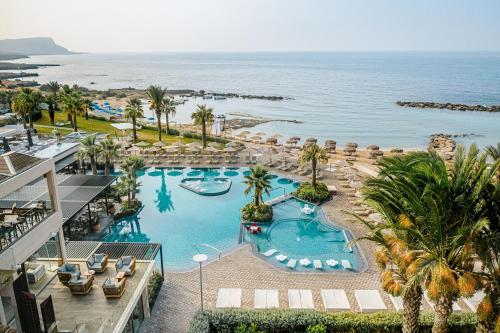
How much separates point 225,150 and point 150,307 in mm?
25200

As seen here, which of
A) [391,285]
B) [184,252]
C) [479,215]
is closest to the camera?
[479,215]

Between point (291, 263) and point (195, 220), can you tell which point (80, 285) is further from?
point (195, 220)

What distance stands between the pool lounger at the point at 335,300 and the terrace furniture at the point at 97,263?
9.45 metres

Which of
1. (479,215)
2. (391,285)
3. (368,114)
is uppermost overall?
(479,215)

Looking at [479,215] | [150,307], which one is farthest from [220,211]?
[479,215]

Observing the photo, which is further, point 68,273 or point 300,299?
point 300,299

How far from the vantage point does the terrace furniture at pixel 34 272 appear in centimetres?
1453

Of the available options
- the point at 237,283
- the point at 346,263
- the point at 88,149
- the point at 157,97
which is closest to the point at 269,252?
the point at 237,283

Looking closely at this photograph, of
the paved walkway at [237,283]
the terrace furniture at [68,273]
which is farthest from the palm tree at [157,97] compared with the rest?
the terrace furniture at [68,273]

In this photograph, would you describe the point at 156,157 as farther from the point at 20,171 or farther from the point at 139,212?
the point at 20,171

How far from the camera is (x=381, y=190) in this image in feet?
36.7

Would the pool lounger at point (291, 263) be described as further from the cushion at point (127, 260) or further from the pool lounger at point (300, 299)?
the cushion at point (127, 260)

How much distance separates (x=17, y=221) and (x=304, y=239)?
629 inches

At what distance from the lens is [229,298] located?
1688 cm
